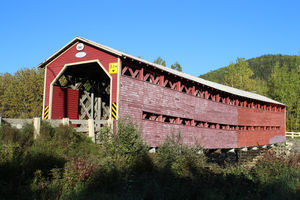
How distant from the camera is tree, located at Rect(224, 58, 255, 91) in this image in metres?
49.5

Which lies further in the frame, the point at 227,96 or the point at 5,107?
the point at 5,107

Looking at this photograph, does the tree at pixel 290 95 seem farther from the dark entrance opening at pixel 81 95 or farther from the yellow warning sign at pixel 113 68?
the yellow warning sign at pixel 113 68

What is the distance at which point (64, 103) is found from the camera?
56.0 ft

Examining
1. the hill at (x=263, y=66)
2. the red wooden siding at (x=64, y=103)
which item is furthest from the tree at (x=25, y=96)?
the hill at (x=263, y=66)

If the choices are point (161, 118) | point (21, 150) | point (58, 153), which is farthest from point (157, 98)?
point (21, 150)

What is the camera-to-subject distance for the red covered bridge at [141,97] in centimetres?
1432

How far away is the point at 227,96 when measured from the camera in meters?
23.8

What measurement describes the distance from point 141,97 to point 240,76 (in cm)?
3843

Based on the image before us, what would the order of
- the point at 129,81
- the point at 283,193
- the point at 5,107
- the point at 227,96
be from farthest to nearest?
the point at 5,107 < the point at 227,96 < the point at 129,81 < the point at 283,193

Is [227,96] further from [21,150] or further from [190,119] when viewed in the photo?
[21,150]

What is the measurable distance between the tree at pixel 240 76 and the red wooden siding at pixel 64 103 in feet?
122

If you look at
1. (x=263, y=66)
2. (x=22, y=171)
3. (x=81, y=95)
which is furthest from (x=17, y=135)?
(x=263, y=66)

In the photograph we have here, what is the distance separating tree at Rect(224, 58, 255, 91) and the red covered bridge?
25311 mm

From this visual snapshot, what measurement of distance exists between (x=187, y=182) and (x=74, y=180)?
3.12 m
